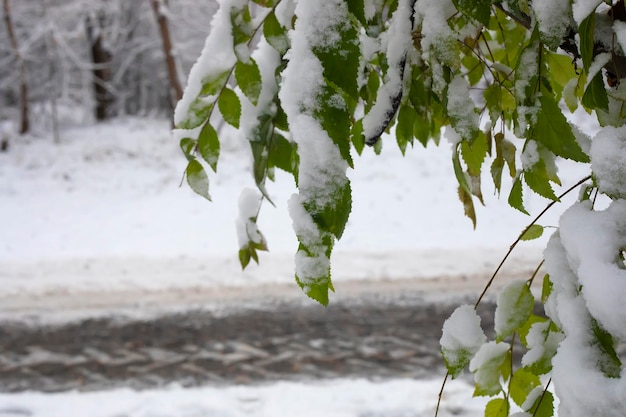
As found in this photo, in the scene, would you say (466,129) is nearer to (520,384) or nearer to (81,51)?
(520,384)

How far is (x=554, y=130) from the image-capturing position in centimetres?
62

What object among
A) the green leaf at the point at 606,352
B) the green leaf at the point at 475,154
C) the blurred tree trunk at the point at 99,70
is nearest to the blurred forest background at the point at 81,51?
the blurred tree trunk at the point at 99,70

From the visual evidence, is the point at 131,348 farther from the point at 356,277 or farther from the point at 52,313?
the point at 356,277

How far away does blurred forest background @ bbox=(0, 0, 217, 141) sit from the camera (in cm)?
1520

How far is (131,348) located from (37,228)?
5691 millimetres

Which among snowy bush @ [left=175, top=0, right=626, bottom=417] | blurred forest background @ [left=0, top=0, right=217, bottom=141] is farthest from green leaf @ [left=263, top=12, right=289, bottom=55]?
blurred forest background @ [left=0, top=0, right=217, bottom=141]

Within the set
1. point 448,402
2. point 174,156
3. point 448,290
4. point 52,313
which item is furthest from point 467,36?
point 174,156

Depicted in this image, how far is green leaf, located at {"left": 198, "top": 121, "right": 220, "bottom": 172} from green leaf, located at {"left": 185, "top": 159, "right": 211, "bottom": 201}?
24mm

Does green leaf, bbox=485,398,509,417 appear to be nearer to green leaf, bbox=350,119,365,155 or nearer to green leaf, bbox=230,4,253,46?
green leaf, bbox=350,119,365,155

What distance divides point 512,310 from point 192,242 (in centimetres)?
860

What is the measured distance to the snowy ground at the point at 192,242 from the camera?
13.5 ft

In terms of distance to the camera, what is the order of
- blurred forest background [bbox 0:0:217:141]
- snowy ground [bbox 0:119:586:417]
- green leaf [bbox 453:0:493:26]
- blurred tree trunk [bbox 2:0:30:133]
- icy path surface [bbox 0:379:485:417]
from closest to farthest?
green leaf [bbox 453:0:493:26] → icy path surface [bbox 0:379:485:417] → snowy ground [bbox 0:119:586:417] → blurred tree trunk [bbox 2:0:30:133] → blurred forest background [bbox 0:0:217:141]

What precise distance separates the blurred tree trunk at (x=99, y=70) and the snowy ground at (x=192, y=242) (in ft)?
12.0

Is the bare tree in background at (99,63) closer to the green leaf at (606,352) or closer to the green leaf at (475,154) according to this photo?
the green leaf at (475,154)
